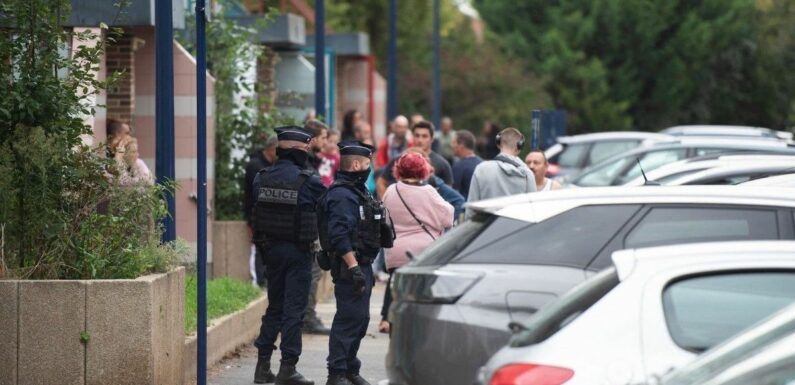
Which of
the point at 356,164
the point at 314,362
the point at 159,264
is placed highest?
the point at 356,164

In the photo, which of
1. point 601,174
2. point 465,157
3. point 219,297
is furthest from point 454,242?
point 601,174

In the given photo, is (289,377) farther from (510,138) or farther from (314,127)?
(314,127)

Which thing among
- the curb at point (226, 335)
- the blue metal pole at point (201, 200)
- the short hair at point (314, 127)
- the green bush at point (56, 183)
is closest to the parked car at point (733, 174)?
the short hair at point (314, 127)

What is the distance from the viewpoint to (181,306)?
10.6m

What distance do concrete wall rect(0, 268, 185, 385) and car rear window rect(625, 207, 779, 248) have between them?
10.8 ft

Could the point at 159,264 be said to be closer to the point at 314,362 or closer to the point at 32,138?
the point at 32,138

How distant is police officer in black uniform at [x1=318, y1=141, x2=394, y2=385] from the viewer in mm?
10297

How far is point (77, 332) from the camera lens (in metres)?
9.58

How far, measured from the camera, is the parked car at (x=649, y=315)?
571 cm

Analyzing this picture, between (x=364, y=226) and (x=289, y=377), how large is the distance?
1267 mm

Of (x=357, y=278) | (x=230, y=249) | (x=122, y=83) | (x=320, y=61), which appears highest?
(x=320, y=61)

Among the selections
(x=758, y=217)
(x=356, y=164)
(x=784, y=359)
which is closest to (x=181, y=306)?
(x=356, y=164)

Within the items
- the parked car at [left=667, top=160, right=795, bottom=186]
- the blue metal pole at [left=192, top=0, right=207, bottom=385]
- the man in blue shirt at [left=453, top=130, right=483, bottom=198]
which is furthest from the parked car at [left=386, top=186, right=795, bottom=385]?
the man in blue shirt at [left=453, top=130, right=483, bottom=198]

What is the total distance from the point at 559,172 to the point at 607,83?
1076 inches
